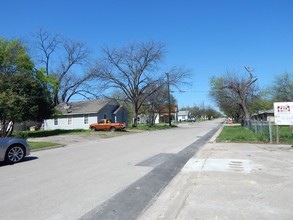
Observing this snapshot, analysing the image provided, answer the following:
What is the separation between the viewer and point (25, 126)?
165ft

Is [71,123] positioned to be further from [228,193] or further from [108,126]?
[228,193]

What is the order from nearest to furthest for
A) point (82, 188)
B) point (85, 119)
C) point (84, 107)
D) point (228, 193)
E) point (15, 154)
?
1. point (228, 193)
2. point (82, 188)
3. point (15, 154)
4. point (85, 119)
5. point (84, 107)

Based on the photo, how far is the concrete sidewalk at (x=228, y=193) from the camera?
531cm

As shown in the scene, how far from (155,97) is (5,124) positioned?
32544 mm

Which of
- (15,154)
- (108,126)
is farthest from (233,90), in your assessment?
(15,154)

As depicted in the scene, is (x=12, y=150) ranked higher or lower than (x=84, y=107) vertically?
lower

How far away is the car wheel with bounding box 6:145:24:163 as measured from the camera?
38.2ft

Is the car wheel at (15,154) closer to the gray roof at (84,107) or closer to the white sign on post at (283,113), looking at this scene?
the white sign on post at (283,113)

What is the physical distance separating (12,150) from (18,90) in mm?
21246

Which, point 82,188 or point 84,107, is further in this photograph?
point 84,107

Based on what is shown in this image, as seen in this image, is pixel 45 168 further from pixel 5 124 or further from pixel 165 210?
pixel 5 124

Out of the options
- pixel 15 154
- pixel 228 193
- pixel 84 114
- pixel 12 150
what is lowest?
pixel 228 193

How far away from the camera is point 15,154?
39.3 feet

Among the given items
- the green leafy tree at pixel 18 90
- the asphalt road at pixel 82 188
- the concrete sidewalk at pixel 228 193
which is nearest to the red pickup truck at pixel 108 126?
the green leafy tree at pixel 18 90
